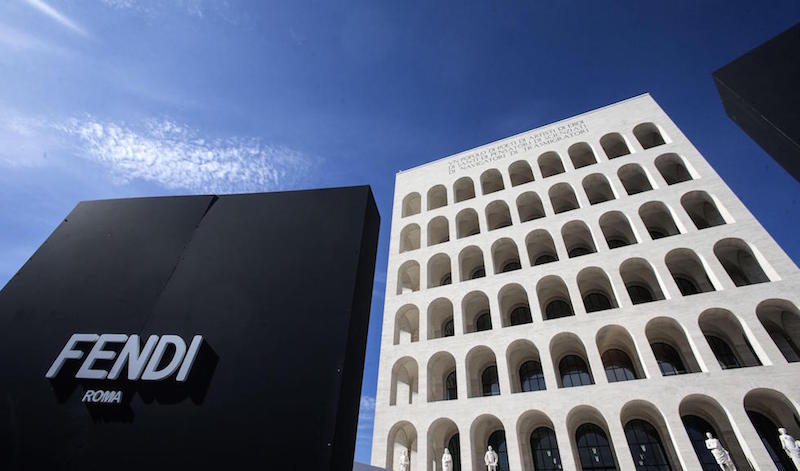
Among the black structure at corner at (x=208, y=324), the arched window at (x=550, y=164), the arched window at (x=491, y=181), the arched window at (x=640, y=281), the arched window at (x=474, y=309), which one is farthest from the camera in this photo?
the arched window at (x=491, y=181)

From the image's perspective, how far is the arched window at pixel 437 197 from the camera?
33.8m

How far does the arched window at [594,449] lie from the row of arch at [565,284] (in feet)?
20.5

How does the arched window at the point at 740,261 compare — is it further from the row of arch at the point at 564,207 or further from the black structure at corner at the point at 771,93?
the black structure at corner at the point at 771,93

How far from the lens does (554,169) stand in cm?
3175

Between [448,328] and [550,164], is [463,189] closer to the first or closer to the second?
[550,164]

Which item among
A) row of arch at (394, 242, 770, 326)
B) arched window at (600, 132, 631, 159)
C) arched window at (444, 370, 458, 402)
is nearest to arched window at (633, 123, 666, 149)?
arched window at (600, 132, 631, 159)

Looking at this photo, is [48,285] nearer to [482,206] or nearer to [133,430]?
[133,430]

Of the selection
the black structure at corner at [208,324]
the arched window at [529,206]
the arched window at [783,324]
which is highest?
the arched window at [529,206]

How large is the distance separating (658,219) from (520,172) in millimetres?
10856

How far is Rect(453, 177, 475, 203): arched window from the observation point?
32.9 meters

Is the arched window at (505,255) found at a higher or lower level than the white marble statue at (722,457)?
higher

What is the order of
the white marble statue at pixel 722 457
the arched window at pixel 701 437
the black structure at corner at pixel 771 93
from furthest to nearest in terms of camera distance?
the arched window at pixel 701 437 < the white marble statue at pixel 722 457 < the black structure at corner at pixel 771 93

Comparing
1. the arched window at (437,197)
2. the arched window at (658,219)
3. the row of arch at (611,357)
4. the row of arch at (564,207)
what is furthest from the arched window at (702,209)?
the arched window at (437,197)

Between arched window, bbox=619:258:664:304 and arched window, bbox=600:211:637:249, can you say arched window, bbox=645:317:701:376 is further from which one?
arched window, bbox=600:211:637:249
